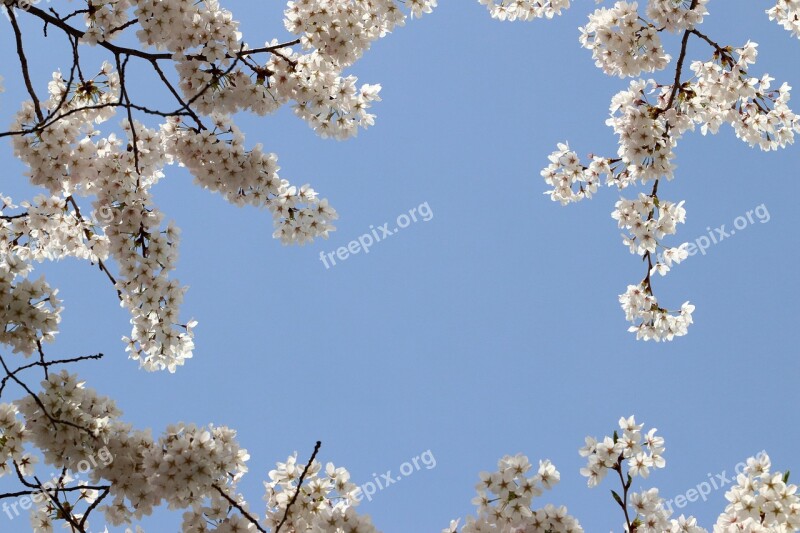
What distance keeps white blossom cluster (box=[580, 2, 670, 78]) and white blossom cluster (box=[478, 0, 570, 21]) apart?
95 centimetres

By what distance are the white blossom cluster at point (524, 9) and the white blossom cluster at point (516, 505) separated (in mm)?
6311

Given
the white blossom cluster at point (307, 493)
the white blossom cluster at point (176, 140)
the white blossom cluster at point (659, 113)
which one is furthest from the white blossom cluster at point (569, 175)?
the white blossom cluster at point (307, 493)

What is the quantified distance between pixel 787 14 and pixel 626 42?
212 centimetres

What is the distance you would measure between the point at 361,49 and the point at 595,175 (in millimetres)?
3780

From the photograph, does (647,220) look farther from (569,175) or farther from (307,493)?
(307,493)

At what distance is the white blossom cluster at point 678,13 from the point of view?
7203 millimetres

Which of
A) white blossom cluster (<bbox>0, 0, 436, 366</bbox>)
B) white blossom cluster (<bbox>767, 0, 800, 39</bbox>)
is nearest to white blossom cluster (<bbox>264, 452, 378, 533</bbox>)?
white blossom cluster (<bbox>0, 0, 436, 366</bbox>)

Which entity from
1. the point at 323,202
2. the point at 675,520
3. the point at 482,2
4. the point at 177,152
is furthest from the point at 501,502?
the point at 482,2

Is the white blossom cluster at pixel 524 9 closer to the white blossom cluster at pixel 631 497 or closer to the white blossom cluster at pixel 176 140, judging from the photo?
the white blossom cluster at pixel 176 140

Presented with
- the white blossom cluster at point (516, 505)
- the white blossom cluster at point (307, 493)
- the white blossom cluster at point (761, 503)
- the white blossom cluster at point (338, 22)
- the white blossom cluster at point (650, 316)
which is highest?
the white blossom cluster at point (338, 22)

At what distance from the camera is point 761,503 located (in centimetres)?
554

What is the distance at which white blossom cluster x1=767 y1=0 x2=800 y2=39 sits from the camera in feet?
26.6

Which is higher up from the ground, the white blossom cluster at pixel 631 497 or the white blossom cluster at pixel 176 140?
the white blossom cluster at pixel 176 140

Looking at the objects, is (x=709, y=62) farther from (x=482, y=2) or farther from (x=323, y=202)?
(x=323, y=202)
